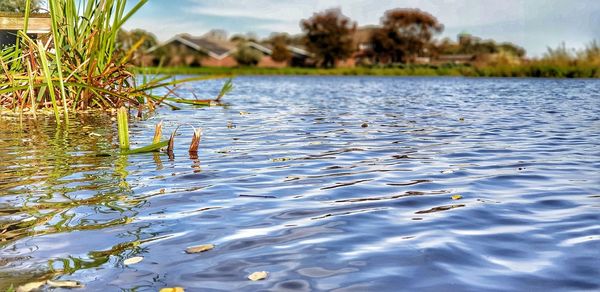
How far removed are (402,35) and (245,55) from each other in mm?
19017

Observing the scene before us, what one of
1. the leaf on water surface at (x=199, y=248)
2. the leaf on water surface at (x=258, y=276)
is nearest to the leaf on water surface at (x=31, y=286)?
the leaf on water surface at (x=199, y=248)

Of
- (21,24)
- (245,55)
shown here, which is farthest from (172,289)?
→ (245,55)

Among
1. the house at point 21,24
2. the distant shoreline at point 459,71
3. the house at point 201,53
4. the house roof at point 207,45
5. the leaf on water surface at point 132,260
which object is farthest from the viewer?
the house roof at point 207,45

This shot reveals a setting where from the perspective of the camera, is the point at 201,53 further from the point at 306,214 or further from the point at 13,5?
the point at 306,214

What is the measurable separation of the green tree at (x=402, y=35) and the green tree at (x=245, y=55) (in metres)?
15.1

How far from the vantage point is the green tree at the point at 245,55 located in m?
78.4

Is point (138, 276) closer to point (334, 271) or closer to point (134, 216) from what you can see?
point (334, 271)

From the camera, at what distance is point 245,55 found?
78.3 meters

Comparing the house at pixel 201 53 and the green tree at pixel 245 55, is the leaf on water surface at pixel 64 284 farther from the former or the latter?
the green tree at pixel 245 55

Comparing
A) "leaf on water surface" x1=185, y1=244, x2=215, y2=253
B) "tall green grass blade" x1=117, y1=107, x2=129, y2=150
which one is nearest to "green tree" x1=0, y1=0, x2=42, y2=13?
"tall green grass blade" x1=117, y1=107, x2=129, y2=150

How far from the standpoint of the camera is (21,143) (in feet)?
27.0

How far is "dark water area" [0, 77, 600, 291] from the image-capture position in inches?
124

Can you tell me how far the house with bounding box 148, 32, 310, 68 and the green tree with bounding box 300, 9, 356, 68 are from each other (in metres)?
2.62

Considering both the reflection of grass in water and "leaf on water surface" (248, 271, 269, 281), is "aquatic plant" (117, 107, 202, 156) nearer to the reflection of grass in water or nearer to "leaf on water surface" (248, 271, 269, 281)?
the reflection of grass in water
